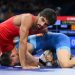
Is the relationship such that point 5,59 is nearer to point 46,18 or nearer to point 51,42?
point 46,18

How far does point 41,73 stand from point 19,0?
362cm

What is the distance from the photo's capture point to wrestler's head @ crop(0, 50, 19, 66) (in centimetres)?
299

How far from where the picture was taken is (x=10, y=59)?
300 cm

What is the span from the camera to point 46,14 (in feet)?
9.41

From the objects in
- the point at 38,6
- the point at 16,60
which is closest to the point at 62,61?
the point at 16,60

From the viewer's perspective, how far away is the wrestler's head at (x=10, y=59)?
9.82 ft

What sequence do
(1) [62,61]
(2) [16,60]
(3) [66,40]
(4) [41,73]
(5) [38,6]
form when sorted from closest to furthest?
(4) [41,73] < (2) [16,60] < (1) [62,61] < (3) [66,40] < (5) [38,6]

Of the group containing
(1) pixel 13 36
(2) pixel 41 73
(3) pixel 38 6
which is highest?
(3) pixel 38 6

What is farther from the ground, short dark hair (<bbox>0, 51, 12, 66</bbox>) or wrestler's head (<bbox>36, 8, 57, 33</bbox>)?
wrestler's head (<bbox>36, 8, 57, 33</bbox>)

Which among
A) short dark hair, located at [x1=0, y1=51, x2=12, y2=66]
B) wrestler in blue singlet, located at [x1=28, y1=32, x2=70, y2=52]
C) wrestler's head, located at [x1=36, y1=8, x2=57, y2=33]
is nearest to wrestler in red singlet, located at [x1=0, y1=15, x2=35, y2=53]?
short dark hair, located at [x1=0, y1=51, x2=12, y2=66]

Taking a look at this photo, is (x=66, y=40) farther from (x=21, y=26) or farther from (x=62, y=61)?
(x=21, y=26)

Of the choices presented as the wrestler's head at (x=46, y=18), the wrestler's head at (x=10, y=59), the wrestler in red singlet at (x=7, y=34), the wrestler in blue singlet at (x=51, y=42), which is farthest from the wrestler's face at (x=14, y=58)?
the wrestler in blue singlet at (x=51, y=42)

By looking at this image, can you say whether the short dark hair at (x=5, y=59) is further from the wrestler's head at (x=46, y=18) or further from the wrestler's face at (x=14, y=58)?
the wrestler's head at (x=46, y=18)

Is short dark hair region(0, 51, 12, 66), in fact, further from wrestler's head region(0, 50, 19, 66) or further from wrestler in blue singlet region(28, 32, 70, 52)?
wrestler in blue singlet region(28, 32, 70, 52)
